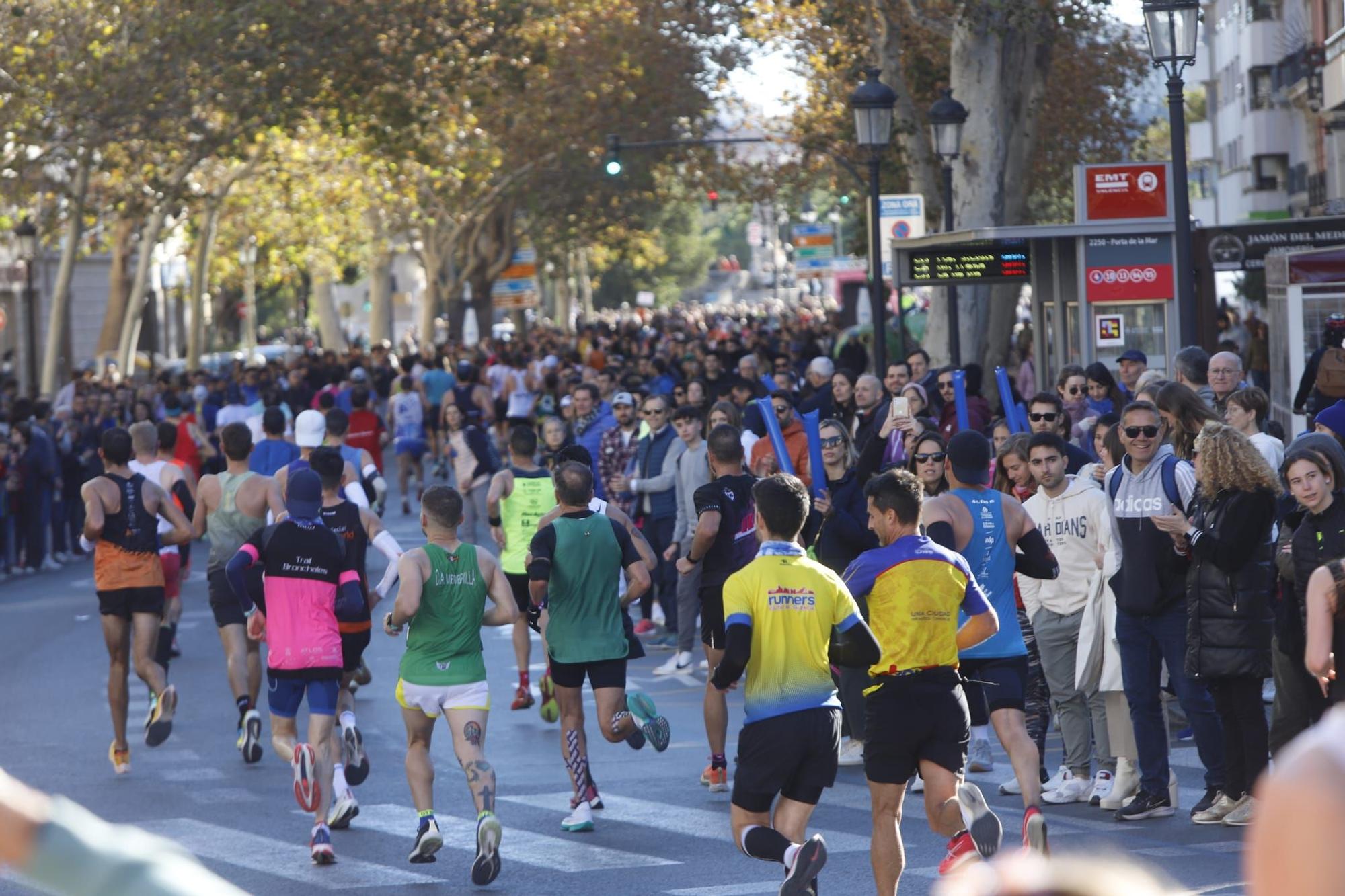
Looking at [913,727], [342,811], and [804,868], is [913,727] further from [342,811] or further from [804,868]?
[342,811]

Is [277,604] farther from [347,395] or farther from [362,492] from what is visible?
[347,395]

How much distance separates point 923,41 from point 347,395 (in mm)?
11955

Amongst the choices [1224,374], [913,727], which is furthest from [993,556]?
[1224,374]

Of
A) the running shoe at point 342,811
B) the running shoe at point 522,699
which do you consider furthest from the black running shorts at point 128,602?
the running shoe at point 342,811

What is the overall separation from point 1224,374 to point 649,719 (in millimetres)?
4281

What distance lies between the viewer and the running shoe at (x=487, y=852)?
773 centimetres

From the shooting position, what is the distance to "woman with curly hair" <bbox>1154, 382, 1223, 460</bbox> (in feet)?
28.6

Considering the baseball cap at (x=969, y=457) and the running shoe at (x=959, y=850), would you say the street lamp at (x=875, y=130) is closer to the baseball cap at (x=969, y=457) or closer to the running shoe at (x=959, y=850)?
the baseball cap at (x=969, y=457)

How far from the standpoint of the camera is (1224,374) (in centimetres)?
1124

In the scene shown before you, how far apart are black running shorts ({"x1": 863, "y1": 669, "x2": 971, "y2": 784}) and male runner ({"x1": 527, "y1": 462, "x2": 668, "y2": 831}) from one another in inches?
87.5

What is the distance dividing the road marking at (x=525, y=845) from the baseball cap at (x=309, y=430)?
3.26m

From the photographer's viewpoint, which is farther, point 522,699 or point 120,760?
point 522,699

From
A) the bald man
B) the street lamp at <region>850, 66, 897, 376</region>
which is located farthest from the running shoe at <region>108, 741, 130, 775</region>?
the street lamp at <region>850, 66, 897, 376</region>

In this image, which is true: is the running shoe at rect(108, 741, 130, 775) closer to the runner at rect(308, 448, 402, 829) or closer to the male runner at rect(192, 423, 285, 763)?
the male runner at rect(192, 423, 285, 763)
